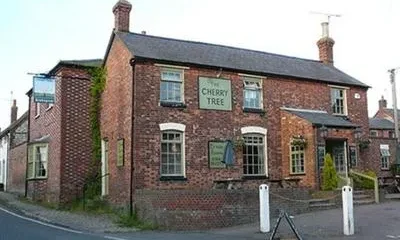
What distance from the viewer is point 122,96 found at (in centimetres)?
2047

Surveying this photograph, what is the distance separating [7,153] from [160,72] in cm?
2328

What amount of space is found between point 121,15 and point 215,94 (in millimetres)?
5725

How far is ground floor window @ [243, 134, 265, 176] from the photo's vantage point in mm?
21438

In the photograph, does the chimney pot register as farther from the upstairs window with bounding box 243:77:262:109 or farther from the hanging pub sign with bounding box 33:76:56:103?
the hanging pub sign with bounding box 33:76:56:103

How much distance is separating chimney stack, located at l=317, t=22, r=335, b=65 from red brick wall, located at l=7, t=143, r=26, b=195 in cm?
1917

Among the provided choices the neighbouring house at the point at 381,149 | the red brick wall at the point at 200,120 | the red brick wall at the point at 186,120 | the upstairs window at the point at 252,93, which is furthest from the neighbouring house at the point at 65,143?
the neighbouring house at the point at 381,149

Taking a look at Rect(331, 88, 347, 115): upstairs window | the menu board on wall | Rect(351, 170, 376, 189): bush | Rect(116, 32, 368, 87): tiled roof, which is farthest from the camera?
Rect(331, 88, 347, 115): upstairs window

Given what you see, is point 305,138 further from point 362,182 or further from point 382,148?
point 382,148

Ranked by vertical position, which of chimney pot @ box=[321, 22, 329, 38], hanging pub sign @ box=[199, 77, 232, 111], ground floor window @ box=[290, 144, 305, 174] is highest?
chimney pot @ box=[321, 22, 329, 38]

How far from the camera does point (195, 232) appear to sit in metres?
15.2

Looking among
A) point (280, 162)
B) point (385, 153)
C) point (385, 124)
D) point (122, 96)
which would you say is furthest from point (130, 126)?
point (385, 124)

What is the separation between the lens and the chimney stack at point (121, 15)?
22.2 m

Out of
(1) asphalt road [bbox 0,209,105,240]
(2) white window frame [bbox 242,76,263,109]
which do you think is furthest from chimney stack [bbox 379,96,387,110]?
(1) asphalt road [bbox 0,209,105,240]

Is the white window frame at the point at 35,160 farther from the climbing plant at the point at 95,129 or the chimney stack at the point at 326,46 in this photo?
the chimney stack at the point at 326,46
